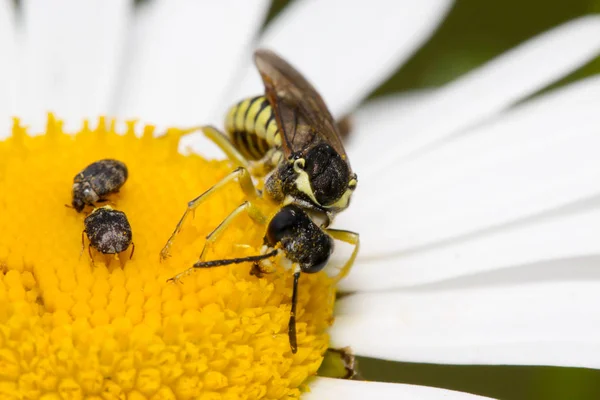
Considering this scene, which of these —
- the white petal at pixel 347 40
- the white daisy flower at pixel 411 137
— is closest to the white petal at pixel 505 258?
the white daisy flower at pixel 411 137

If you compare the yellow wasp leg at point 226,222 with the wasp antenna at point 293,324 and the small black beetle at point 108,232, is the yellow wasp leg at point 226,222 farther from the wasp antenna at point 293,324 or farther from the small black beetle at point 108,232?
the wasp antenna at point 293,324

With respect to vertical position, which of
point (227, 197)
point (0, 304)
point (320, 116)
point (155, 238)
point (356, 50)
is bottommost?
point (0, 304)

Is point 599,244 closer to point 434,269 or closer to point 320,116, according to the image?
point 434,269

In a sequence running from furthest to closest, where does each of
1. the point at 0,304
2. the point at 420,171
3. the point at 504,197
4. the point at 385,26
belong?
1. the point at 385,26
2. the point at 420,171
3. the point at 504,197
4. the point at 0,304

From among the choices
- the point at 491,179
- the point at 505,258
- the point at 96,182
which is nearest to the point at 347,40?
the point at 491,179

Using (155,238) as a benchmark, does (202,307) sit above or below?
below

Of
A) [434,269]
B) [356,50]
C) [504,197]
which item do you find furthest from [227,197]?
[356,50]
